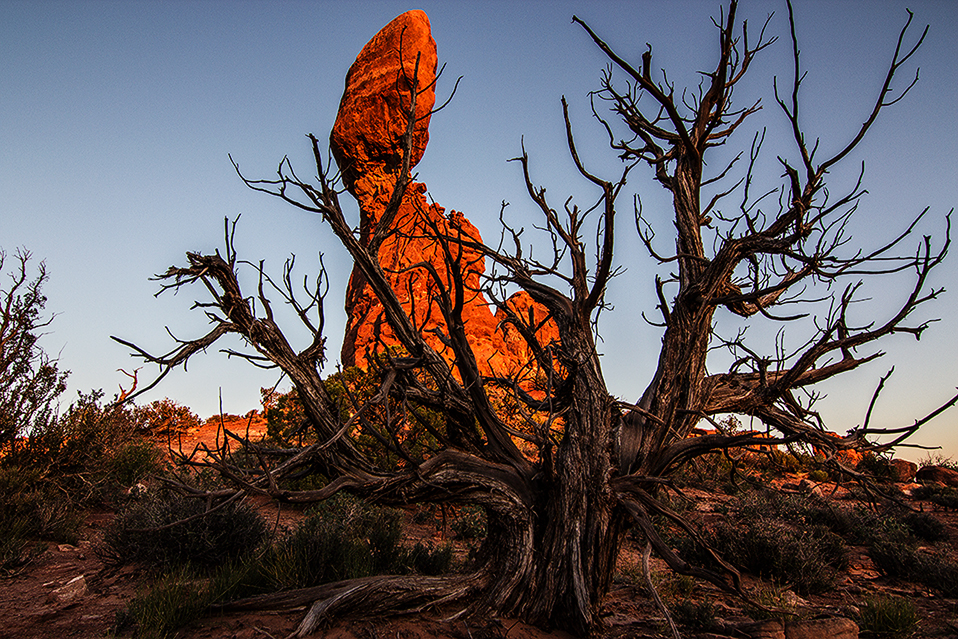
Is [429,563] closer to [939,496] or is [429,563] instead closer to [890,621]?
[890,621]

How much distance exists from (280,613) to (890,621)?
562cm

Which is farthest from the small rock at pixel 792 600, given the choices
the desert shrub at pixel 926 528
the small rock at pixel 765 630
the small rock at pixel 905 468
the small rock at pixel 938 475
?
the small rock at pixel 905 468

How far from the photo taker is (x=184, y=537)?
17.6ft

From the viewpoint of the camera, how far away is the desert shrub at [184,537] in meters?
5.29

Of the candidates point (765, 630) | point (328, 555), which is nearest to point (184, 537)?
point (328, 555)

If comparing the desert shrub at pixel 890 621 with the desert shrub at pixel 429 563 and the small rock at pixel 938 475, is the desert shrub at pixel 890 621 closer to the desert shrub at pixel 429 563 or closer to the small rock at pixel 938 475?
the desert shrub at pixel 429 563

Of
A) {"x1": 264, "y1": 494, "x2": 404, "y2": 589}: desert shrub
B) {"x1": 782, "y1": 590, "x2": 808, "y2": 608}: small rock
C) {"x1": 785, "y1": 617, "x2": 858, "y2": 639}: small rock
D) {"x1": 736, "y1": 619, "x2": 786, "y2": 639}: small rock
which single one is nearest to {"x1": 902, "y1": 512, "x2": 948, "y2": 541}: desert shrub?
{"x1": 782, "y1": 590, "x2": 808, "y2": 608}: small rock

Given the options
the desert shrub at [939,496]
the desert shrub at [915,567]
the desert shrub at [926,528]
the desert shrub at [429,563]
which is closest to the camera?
the desert shrub at [429,563]

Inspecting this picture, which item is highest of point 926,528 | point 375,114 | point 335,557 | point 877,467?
point 375,114

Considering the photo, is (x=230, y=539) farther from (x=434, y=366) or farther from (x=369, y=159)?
(x=369, y=159)

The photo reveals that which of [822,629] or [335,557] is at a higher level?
[335,557]

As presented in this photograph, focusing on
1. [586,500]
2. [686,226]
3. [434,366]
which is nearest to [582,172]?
[686,226]

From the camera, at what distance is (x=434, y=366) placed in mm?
4371

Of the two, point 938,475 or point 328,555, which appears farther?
point 938,475
